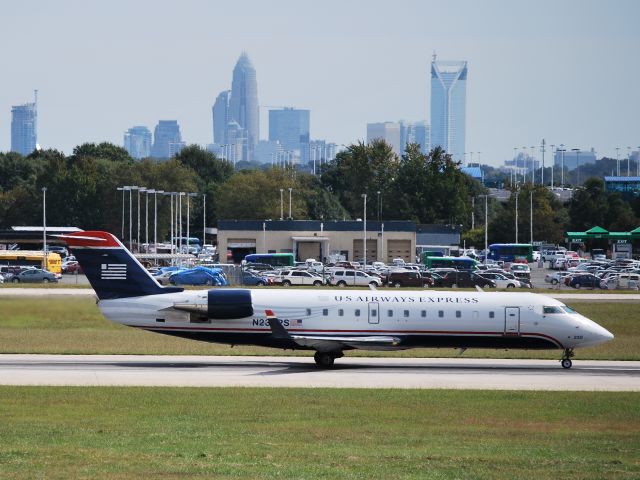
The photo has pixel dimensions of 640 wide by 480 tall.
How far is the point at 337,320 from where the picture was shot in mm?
44062

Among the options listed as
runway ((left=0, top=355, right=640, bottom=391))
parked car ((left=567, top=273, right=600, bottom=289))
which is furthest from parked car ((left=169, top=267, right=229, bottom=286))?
runway ((left=0, top=355, right=640, bottom=391))

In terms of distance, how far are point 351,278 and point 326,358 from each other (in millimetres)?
54157

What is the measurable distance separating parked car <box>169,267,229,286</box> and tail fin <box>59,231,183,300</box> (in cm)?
4703

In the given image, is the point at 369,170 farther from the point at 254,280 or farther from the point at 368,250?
the point at 254,280

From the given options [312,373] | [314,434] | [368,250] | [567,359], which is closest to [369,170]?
[368,250]

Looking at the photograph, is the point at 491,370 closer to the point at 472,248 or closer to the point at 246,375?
the point at 246,375

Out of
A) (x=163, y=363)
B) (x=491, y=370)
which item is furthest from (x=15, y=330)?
(x=491, y=370)

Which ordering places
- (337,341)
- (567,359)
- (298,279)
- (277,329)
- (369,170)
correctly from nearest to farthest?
1. (277,329)
2. (337,341)
3. (567,359)
4. (298,279)
5. (369,170)

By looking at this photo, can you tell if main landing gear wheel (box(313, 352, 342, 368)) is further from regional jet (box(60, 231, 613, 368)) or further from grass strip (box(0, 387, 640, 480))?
grass strip (box(0, 387, 640, 480))

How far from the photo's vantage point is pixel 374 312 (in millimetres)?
44281

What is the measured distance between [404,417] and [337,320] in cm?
1158

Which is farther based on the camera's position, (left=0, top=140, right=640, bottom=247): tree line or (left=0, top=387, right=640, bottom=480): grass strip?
(left=0, top=140, right=640, bottom=247): tree line

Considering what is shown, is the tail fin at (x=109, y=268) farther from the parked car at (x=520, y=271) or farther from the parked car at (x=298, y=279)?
the parked car at (x=520, y=271)

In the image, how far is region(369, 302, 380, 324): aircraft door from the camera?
44.2m
